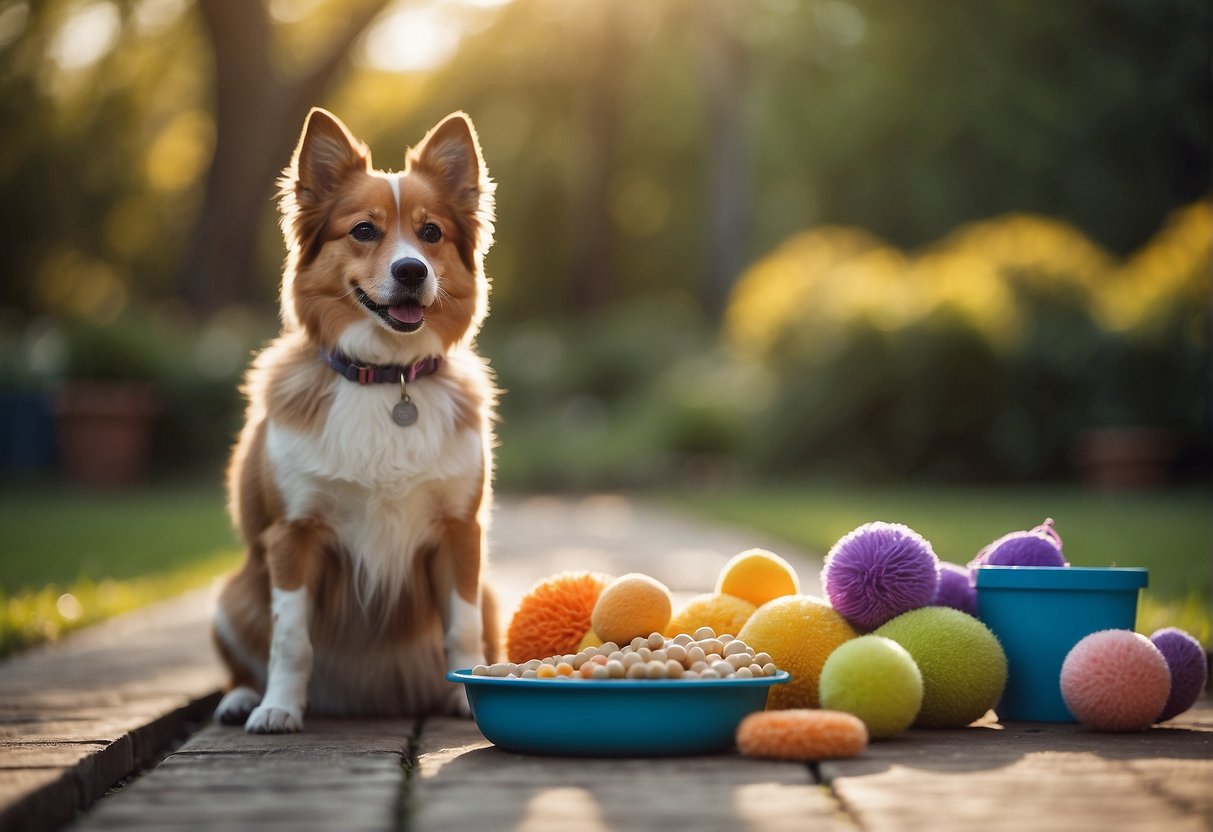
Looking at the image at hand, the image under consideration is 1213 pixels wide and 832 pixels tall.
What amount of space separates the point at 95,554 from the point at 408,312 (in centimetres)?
596

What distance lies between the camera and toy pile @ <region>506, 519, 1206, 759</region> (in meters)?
3.15

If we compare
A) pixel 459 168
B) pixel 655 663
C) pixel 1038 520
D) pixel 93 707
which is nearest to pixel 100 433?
pixel 1038 520

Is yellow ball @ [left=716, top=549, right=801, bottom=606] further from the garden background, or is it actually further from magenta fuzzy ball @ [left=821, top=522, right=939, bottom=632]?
the garden background

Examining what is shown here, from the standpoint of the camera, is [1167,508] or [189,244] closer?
[1167,508]

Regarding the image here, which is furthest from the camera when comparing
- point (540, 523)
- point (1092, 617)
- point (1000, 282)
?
point (1000, 282)

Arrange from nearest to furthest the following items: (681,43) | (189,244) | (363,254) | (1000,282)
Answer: (363,254)
(1000,282)
(189,244)
(681,43)

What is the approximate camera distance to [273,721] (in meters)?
3.57

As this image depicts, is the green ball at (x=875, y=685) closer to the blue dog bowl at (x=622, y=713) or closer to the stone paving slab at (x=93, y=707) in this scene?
the blue dog bowl at (x=622, y=713)

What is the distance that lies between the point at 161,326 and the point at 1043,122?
1905 centimetres

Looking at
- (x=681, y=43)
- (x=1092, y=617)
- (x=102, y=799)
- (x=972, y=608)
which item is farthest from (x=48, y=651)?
(x=681, y=43)

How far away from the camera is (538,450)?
17.5 metres

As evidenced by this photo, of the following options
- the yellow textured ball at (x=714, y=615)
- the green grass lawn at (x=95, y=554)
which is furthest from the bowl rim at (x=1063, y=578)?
the green grass lawn at (x=95, y=554)

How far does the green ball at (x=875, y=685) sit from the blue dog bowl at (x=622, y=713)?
0.61 feet

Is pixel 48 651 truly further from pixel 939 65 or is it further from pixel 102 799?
pixel 939 65
